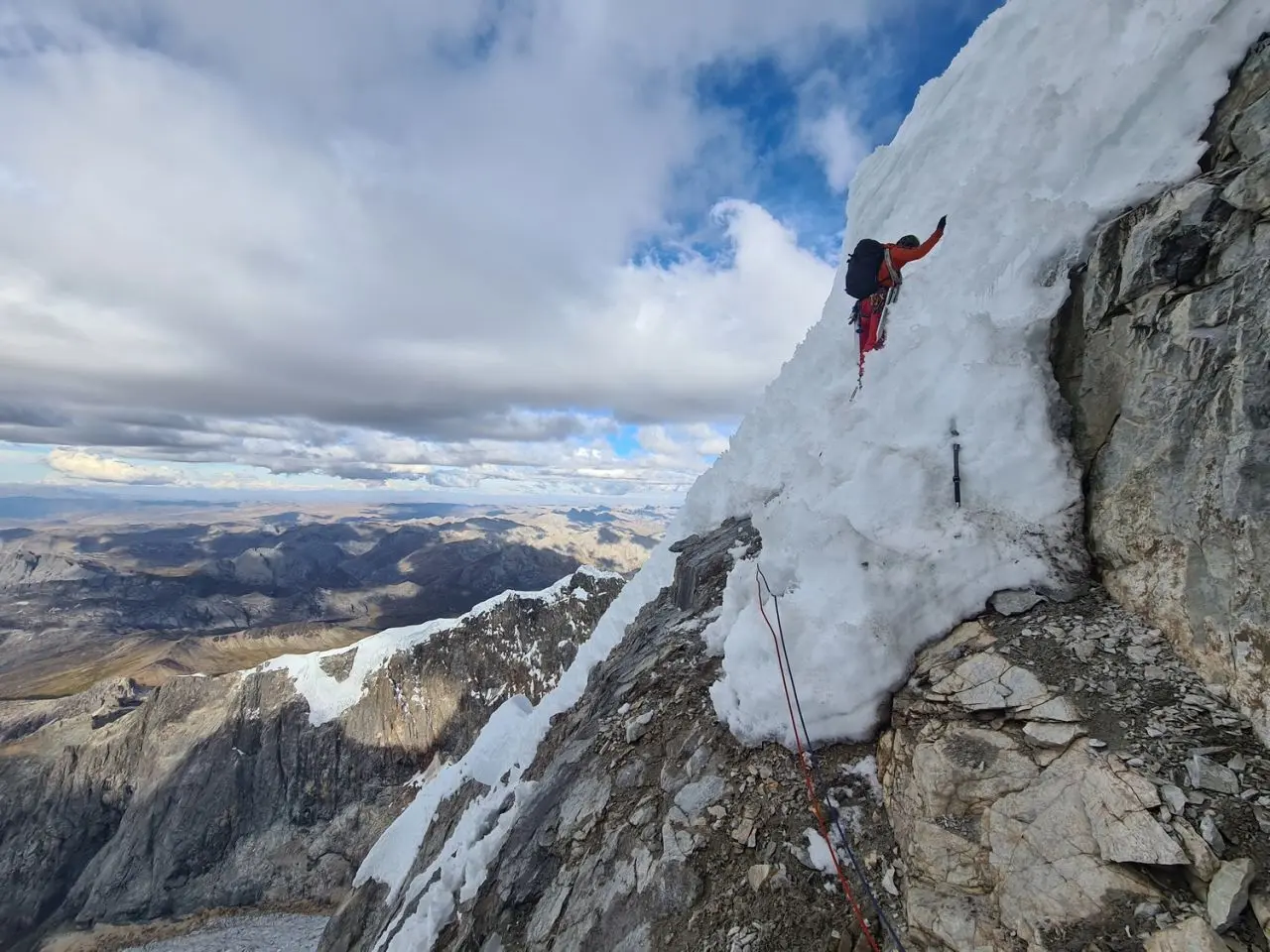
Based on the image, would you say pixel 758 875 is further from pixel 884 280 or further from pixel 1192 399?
pixel 884 280

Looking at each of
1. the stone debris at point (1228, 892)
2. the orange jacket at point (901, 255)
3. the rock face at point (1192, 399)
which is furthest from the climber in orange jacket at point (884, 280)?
the stone debris at point (1228, 892)

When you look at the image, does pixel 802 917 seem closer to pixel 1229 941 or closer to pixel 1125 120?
pixel 1229 941

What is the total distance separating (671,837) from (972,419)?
762 cm

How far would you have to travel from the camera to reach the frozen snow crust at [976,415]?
294 inches

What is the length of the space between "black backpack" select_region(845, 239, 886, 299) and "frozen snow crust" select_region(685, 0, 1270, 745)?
56.6 inches

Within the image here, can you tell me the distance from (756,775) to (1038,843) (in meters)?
3.45

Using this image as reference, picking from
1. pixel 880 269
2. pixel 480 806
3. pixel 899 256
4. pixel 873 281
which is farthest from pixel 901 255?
pixel 480 806

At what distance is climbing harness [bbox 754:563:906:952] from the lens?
586cm

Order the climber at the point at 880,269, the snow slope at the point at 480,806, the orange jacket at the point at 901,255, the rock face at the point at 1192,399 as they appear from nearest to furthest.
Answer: the rock face at the point at 1192,399 → the snow slope at the point at 480,806 → the orange jacket at the point at 901,255 → the climber at the point at 880,269

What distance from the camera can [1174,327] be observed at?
6461 millimetres

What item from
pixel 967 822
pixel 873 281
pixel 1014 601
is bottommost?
pixel 967 822

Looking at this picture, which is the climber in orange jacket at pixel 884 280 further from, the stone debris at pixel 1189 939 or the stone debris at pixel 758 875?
the stone debris at pixel 1189 939

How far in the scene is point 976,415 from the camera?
27.2ft

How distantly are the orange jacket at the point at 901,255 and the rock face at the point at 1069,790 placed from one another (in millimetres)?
9202
